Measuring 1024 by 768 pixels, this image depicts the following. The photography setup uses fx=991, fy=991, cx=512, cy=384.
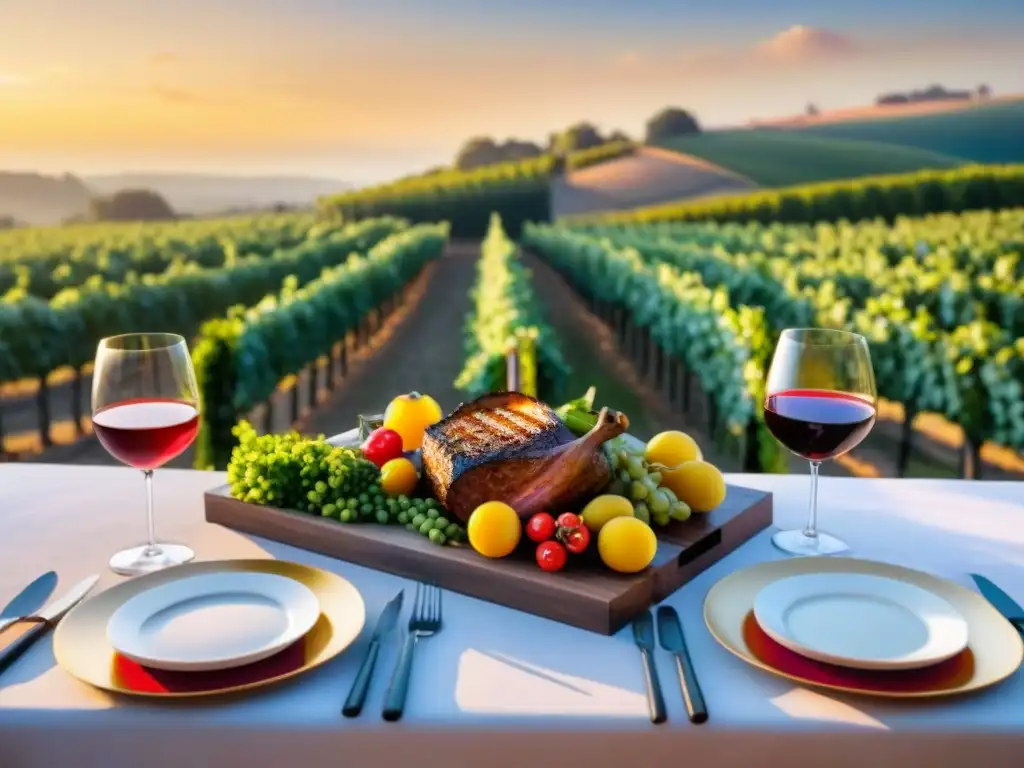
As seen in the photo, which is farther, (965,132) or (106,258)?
(965,132)

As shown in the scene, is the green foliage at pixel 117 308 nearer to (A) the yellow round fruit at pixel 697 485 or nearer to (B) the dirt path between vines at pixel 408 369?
(B) the dirt path between vines at pixel 408 369

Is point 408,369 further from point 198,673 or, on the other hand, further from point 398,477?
point 198,673

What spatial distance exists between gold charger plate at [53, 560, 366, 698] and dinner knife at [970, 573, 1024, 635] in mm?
907

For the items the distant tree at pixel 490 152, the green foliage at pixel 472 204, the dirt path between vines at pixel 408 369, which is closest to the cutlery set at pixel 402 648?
the dirt path between vines at pixel 408 369

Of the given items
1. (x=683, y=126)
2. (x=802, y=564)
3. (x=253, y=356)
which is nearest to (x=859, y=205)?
(x=683, y=126)

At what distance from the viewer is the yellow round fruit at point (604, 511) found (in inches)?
60.6

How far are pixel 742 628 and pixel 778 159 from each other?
62467mm

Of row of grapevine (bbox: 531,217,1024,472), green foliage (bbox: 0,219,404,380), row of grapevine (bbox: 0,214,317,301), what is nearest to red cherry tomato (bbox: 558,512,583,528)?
row of grapevine (bbox: 531,217,1024,472)

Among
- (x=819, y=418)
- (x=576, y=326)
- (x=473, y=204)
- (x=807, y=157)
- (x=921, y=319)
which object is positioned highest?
(x=807, y=157)

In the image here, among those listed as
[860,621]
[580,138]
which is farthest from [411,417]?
[580,138]

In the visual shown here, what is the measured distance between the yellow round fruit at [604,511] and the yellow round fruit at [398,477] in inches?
15.2

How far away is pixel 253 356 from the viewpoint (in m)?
8.45

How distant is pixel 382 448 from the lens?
1.91m

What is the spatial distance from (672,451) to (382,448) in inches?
21.7
